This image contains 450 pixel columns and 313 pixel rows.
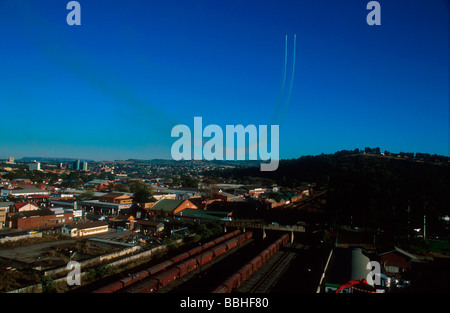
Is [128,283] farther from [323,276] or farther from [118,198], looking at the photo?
[118,198]

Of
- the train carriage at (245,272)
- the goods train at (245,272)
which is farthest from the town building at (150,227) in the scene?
the train carriage at (245,272)

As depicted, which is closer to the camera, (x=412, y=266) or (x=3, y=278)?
(x=3, y=278)

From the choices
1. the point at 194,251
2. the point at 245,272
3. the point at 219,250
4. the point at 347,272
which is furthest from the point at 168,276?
the point at 347,272

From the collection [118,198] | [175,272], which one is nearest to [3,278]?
[175,272]

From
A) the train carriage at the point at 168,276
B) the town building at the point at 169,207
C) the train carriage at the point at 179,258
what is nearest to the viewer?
the train carriage at the point at 168,276

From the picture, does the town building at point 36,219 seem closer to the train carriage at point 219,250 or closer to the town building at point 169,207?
the town building at point 169,207

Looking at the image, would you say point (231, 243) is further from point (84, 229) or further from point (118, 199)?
point (118, 199)
